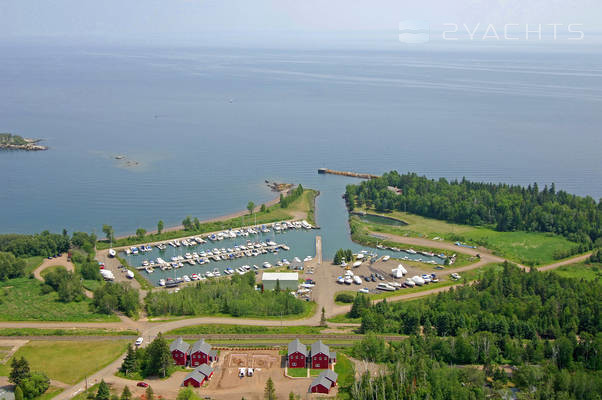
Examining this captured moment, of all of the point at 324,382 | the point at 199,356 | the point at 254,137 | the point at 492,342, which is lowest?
the point at 324,382

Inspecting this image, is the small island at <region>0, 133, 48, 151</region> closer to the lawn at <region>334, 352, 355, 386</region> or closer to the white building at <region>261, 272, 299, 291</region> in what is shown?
the white building at <region>261, 272, 299, 291</region>

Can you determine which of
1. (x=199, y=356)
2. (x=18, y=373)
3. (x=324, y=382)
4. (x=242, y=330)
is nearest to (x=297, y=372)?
(x=324, y=382)

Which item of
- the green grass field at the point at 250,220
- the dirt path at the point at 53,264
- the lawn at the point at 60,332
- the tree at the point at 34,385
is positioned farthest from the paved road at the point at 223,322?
the green grass field at the point at 250,220

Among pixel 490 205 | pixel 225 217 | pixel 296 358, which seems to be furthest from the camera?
pixel 225 217

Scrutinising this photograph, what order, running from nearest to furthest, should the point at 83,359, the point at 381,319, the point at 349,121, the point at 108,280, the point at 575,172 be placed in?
1. the point at 83,359
2. the point at 381,319
3. the point at 108,280
4. the point at 575,172
5. the point at 349,121

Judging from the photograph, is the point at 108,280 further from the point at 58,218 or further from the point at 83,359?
the point at 58,218


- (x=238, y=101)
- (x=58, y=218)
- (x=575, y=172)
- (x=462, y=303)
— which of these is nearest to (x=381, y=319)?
(x=462, y=303)

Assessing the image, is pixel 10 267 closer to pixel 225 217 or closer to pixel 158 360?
pixel 158 360
